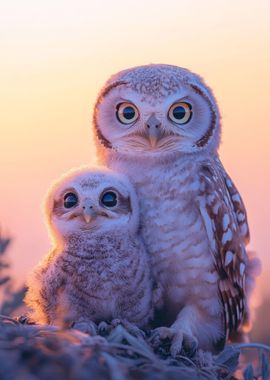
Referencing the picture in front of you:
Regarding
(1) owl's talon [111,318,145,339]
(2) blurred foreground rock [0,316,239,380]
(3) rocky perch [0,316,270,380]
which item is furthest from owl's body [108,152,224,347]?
(2) blurred foreground rock [0,316,239,380]

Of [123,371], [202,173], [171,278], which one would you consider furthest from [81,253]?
[123,371]

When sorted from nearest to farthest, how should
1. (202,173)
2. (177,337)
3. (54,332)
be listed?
(54,332) → (177,337) → (202,173)

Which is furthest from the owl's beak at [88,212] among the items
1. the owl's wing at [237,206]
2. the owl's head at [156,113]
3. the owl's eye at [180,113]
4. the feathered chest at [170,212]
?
the owl's wing at [237,206]

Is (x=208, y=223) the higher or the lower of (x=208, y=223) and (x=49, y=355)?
the higher

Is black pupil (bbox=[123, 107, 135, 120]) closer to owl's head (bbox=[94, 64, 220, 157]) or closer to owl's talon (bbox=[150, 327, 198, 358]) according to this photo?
owl's head (bbox=[94, 64, 220, 157])

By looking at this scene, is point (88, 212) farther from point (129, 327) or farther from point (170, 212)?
point (129, 327)

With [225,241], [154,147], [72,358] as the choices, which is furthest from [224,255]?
[72,358]

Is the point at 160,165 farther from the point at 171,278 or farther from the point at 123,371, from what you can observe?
the point at 123,371
